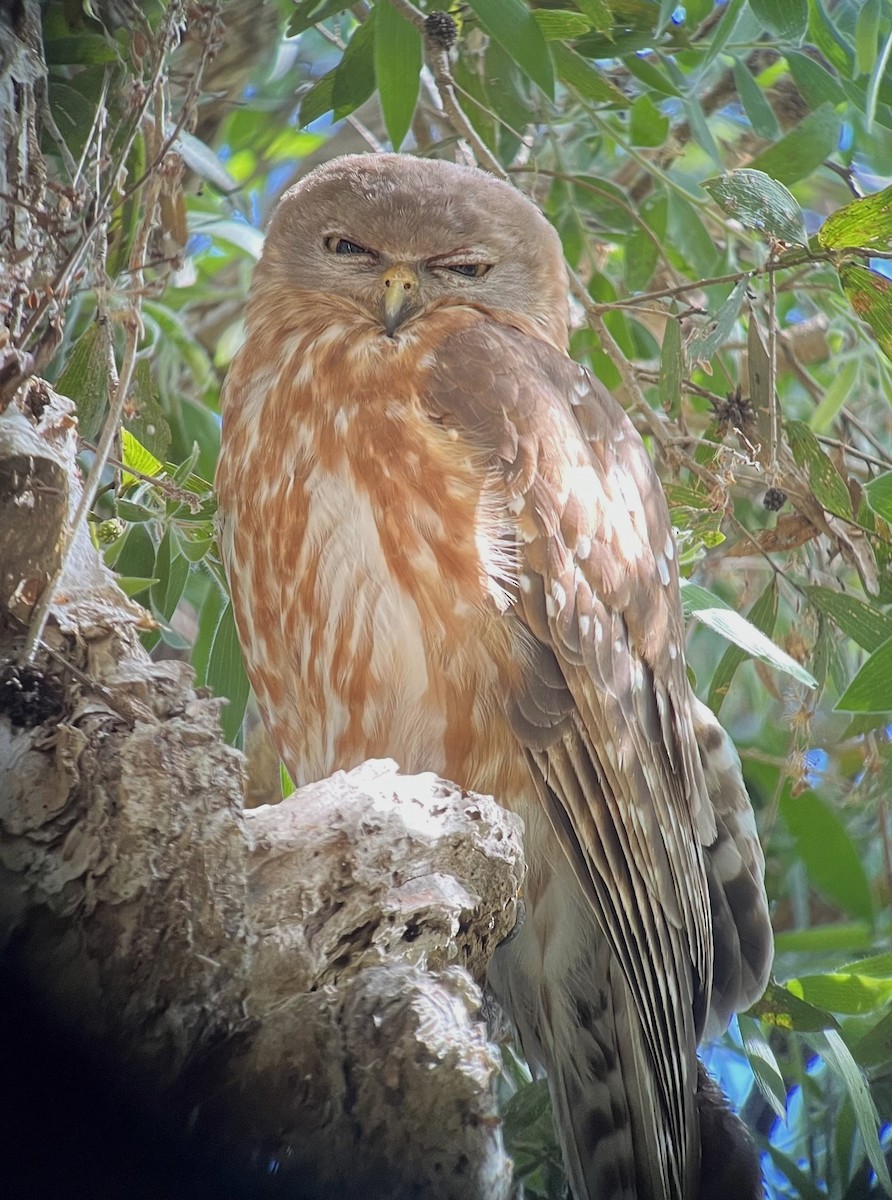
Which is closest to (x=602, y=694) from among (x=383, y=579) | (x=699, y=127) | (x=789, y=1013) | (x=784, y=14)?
(x=383, y=579)

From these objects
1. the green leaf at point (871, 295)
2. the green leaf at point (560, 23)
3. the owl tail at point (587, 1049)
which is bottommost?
the owl tail at point (587, 1049)

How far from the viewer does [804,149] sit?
2709mm

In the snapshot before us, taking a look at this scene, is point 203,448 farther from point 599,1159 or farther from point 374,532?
point 599,1159

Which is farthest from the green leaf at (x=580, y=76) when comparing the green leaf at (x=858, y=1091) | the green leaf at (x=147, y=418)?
the green leaf at (x=858, y=1091)

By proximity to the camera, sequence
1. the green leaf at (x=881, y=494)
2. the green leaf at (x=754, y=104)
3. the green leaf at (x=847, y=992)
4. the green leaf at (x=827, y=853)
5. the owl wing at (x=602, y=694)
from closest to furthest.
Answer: the owl wing at (x=602, y=694)
the green leaf at (x=881, y=494)
the green leaf at (x=847, y=992)
the green leaf at (x=754, y=104)
the green leaf at (x=827, y=853)

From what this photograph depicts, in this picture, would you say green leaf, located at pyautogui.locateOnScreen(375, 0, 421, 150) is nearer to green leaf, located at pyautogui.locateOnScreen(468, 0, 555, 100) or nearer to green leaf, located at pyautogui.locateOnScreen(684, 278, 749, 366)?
green leaf, located at pyautogui.locateOnScreen(468, 0, 555, 100)

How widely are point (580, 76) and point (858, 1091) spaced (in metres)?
2.13

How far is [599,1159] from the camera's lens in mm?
2295

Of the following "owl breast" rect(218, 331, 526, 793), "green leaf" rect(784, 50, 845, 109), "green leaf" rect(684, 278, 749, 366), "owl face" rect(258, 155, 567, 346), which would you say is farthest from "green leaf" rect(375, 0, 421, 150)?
"green leaf" rect(784, 50, 845, 109)

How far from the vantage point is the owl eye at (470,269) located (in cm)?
265

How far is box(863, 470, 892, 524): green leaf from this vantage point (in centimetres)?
243

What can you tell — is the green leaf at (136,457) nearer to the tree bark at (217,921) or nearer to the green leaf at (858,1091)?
the tree bark at (217,921)

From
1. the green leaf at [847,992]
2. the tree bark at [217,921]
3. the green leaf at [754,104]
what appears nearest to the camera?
the tree bark at [217,921]

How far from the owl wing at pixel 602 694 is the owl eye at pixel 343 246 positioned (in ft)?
1.35
